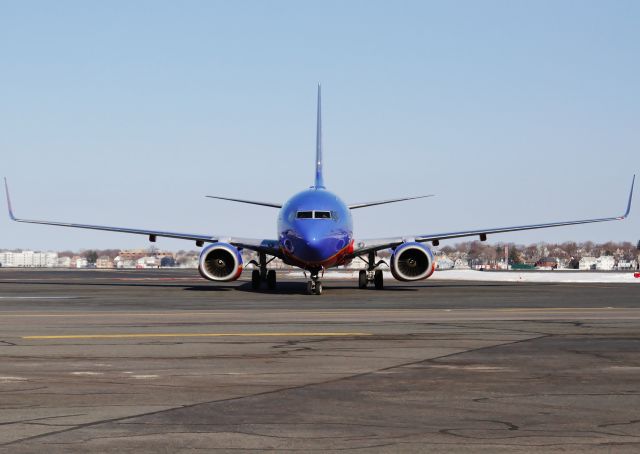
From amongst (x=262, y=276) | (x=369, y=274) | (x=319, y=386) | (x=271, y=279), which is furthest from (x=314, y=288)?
(x=319, y=386)

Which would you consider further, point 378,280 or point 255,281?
point 378,280

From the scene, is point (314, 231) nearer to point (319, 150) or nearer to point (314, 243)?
point (314, 243)

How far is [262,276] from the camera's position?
149ft

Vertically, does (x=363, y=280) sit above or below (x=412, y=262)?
below

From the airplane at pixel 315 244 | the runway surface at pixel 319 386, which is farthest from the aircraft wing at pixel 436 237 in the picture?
the runway surface at pixel 319 386

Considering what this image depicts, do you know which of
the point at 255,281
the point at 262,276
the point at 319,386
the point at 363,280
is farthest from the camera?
the point at 363,280

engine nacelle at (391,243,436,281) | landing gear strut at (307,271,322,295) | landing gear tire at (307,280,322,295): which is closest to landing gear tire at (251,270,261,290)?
landing gear strut at (307,271,322,295)

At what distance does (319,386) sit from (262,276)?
34.8 metres

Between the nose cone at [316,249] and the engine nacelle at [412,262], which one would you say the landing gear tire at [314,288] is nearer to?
the nose cone at [316,249]

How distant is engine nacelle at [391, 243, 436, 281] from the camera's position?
41781 millimetres

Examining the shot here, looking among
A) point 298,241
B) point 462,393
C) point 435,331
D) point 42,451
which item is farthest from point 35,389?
point 298,241

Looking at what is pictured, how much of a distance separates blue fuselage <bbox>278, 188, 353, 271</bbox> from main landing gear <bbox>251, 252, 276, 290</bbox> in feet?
9.85

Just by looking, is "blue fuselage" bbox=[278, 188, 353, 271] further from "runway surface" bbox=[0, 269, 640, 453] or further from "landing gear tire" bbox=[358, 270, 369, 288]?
"runway surface" bbox=[0, 269, 640, 453]

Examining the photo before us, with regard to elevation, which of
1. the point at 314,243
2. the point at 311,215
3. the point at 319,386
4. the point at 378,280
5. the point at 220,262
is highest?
the point at 311,215
